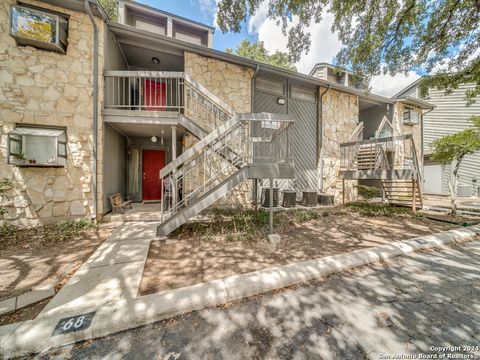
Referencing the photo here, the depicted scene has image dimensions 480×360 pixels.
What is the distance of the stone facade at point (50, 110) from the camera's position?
13.8ft

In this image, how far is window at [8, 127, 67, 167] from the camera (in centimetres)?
416

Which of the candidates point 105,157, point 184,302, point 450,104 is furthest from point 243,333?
point 450,104

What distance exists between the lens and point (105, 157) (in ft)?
16.6

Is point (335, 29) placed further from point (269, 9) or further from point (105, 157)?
point (105, 157)

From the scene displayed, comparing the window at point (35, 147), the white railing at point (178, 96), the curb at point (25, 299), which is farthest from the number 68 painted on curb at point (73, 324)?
the window at point (35, 147)

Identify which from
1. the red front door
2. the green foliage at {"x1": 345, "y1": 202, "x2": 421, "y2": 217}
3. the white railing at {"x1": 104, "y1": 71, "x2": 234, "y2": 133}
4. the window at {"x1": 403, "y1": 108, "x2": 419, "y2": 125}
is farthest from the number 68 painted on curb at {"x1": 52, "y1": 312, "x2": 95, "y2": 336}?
the window at {"x1": 403, "y1": 108, "x2": 419, "y2": 125}

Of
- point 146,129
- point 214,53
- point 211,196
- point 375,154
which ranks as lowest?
point 211,196

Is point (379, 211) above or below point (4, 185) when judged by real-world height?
below

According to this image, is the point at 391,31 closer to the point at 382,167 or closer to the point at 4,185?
the point at 382,167

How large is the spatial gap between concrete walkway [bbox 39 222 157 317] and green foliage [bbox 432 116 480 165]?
28.7 ft

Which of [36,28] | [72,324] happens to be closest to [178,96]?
[36,28]

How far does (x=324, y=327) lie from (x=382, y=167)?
26.9 ft

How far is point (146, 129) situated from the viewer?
19.1ft

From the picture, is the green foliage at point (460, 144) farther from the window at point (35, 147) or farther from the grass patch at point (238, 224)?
the window at point (35, 147)
